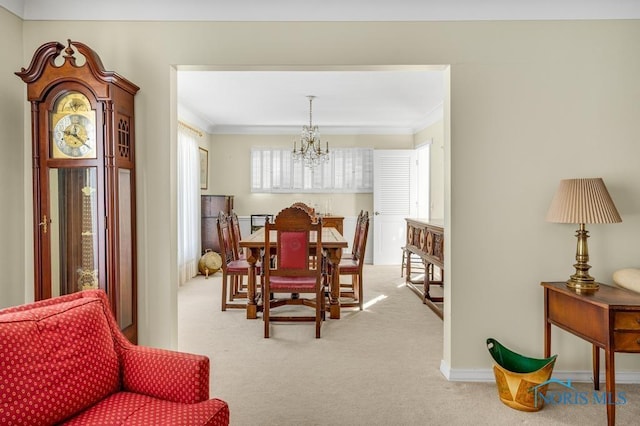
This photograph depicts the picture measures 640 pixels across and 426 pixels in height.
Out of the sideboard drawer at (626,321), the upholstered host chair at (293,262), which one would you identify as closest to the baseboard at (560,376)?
the sideboard drawer at (626,321)

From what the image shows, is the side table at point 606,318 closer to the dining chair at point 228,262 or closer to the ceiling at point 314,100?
the ceiling at point 314,100

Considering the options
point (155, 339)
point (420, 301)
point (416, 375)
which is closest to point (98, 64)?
point (155, 339)

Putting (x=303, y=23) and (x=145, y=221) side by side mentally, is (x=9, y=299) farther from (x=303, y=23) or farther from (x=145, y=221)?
(x=303, y=23)

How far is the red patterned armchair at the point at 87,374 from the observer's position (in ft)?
4.80

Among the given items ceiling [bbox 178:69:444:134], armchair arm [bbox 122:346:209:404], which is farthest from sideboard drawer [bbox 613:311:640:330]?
ceiling [bbox 178:69:444:134]

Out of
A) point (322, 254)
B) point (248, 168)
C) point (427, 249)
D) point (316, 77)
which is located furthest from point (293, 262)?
point (248, 168)

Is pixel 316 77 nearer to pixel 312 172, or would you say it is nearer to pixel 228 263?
pixel 228 263

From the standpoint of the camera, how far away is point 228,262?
481cm

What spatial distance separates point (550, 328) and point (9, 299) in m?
3.40

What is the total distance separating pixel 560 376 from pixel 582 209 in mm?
1202

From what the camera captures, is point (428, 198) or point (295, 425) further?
point (428, 198)

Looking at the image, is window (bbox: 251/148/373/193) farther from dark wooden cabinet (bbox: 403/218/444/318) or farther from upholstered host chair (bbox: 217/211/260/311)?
upholstered host chair (bbox: 217/211/260/311)

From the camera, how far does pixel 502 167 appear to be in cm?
290

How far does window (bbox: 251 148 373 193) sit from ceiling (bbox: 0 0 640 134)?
0.45 m
